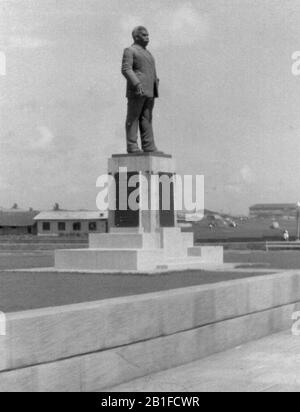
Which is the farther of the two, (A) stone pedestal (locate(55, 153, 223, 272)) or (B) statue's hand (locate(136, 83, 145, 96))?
(B) statue's hand (locate(136, 83, 145, 96))

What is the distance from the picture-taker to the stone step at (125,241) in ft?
60.9

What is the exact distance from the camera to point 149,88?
19750 millimetres

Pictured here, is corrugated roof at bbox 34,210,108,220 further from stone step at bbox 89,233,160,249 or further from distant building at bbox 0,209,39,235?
stone step at bbox 89,233,160,249

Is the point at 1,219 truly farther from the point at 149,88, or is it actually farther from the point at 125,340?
the point at 125,340

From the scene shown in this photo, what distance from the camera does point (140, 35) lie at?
19641mm

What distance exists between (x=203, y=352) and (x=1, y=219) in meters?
112

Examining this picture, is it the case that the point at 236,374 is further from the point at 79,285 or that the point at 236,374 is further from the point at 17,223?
the point at 17,223

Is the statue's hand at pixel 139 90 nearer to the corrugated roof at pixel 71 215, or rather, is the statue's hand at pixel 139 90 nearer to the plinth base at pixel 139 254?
the plinth base at pixel 139 254

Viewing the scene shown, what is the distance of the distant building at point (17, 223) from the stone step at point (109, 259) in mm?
96189

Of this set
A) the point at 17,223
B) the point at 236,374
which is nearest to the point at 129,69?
the point at 236,374

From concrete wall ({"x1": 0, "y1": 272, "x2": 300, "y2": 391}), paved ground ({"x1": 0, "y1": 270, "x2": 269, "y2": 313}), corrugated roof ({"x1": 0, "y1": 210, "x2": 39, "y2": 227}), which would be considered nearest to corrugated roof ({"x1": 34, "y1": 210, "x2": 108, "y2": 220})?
corrugated roof ({"x1": 0, "y1": 210, "x2": 39, "y2": 227})

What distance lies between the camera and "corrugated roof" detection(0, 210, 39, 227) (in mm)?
118062

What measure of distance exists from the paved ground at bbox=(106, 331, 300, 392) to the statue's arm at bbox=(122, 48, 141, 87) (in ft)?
31.7

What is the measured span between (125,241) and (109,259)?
3.07ft
